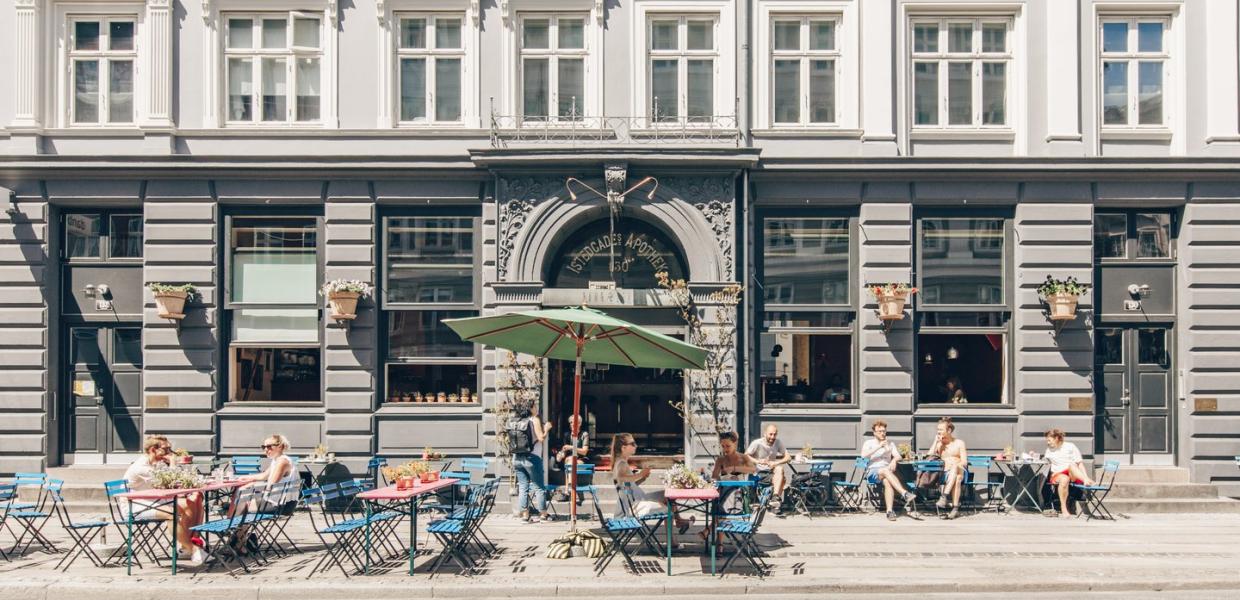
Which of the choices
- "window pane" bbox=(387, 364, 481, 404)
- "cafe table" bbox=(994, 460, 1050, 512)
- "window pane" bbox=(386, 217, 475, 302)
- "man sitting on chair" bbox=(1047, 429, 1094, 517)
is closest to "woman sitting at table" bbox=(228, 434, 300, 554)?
"window pane" bbox=(387, 364, 481, 404)

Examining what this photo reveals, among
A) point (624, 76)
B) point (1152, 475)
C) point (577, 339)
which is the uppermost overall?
point (624, 76)

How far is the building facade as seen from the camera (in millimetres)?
14836

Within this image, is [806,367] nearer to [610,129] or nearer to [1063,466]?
[1063,466]

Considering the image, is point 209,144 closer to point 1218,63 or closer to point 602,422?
point 602,422

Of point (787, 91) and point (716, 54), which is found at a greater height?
point (716, 54)

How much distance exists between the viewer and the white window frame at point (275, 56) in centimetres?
1514

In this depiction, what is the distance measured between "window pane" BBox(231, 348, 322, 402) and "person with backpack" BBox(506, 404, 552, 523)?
13.0ft

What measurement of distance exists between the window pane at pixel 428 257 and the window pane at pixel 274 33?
3.52m

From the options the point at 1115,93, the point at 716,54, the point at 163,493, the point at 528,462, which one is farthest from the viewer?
the point at 1115,93

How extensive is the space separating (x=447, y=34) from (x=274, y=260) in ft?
15.5

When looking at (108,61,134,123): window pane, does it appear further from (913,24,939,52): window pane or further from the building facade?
(913,24,939,52): window pane

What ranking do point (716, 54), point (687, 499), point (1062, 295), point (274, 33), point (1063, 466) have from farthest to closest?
point (274, 33)
point (716, 54)
point (1062, 295)
point (1063, 466)
point (687, 499)

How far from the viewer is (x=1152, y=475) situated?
49.3ft

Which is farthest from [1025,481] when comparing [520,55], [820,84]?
[520,55]
